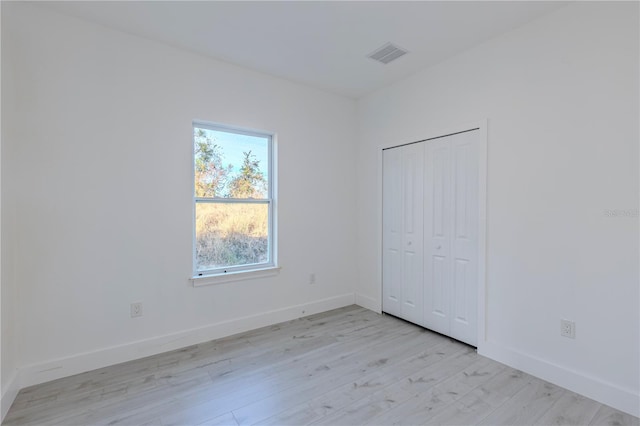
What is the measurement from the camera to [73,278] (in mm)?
2352

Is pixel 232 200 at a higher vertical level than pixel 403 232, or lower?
higher

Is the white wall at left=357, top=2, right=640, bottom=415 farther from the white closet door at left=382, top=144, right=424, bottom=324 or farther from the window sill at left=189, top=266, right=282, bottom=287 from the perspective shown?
the window sill at left=189, top=266, right=282, bottom=287

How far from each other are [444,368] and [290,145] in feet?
8.96

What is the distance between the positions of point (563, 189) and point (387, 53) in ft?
6.27

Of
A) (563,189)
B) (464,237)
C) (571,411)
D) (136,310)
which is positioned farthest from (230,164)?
(571,411)

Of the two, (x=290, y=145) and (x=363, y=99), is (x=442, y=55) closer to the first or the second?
(x=363, y=99)

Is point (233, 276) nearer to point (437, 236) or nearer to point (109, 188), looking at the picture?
point (109, 188)

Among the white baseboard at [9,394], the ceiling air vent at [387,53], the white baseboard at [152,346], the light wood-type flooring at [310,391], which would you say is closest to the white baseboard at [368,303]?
the white baseboard at [152,346]

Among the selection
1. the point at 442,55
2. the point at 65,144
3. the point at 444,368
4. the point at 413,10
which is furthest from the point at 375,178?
the point at 65,144

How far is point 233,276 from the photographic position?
3.12 m

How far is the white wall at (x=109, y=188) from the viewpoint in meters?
2.20

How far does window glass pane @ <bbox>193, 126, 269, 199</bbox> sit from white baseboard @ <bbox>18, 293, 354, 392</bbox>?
1351mm

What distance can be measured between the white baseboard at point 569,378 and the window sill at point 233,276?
7.21ft

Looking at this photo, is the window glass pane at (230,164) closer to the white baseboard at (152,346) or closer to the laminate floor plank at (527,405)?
the white baseboard at (152,346)
